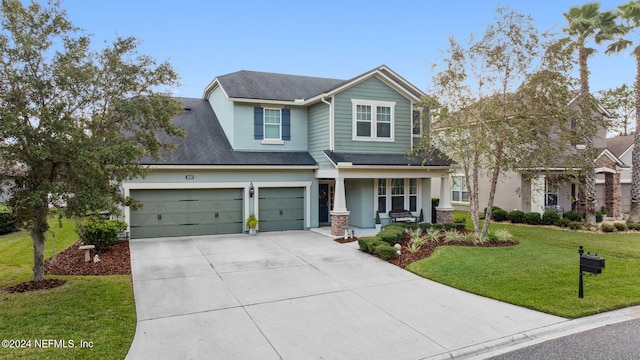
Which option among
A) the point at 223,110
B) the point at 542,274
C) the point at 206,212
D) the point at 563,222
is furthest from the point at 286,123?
the point at 563,222

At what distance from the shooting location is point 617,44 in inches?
758

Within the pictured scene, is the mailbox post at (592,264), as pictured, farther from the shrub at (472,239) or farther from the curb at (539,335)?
the shrub at (472,239)

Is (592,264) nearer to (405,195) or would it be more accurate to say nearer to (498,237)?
(498,237)

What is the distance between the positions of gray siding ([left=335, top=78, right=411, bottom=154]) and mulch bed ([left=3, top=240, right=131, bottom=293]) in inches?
346

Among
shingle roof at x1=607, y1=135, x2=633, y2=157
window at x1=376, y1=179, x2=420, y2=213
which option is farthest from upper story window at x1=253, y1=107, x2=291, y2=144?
shingle roof at x1=607, y1=135, x2=633, y2=157

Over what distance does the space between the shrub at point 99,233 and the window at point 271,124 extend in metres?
7.21

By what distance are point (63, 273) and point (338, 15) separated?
16442 mm

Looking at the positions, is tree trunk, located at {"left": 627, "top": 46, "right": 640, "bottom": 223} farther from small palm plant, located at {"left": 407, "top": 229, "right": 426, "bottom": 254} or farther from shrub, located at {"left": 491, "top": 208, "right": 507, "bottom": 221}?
small palm plant, located at {"left": 407, "top": 229, "right": 426, "bottom": 254}

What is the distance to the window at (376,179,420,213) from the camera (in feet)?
55.1

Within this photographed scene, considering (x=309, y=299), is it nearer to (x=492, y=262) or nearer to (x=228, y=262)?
(x=228, y=262)

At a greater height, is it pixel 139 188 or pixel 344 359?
pixel 139 188

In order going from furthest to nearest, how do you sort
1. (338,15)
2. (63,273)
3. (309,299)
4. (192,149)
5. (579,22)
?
(338,15) → (579,22) → (192,149) → (63,273) → (309,299)

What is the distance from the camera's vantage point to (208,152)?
15352 millimetres

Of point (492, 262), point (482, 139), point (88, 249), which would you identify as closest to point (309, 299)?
point (492, 262)
